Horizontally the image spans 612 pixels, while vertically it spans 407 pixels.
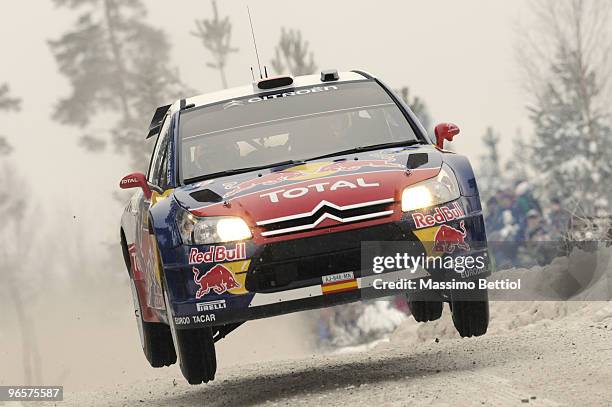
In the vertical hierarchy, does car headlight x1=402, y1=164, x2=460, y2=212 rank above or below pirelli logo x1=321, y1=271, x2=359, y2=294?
above

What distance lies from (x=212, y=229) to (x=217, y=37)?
46.5 metres

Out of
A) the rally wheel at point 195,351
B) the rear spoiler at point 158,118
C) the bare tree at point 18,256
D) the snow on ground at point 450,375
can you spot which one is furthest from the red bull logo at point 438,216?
the bare tree at point 18,256

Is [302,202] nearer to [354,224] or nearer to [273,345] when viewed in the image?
[354,224]

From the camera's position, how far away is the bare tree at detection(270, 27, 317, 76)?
4422 centimetres

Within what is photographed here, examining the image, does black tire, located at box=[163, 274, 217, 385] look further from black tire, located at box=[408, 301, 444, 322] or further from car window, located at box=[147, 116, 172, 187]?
black tire, located at box=[408, 301, 444, 322]

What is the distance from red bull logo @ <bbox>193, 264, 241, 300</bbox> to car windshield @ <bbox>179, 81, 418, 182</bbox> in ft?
3.33

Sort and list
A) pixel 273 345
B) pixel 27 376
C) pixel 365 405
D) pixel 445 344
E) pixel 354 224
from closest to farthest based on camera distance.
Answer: pixel 365 405, pixel 354 224, pixel 445 344, pixel 273 345, pixel 27 376

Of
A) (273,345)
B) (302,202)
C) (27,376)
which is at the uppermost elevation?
(302,202)

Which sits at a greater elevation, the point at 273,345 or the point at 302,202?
the point at 302,202

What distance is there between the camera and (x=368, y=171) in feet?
23.2

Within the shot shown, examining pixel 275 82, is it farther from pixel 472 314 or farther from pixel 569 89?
pixel 569 89

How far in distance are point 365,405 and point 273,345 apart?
101 ft

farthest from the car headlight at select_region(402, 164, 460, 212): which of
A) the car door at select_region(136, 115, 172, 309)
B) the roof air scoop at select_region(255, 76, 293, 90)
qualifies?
the roof air scoop at select_region(255, 76, 293, 90)

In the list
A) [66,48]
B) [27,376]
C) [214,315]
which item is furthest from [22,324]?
[214,315]
